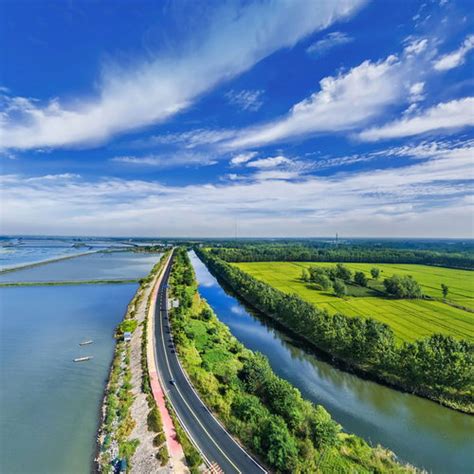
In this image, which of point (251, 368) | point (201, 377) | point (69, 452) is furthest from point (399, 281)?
point (69, 452)

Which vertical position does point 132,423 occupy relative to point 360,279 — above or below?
below

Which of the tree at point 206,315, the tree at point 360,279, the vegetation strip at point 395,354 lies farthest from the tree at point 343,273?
the tree at point 206,315

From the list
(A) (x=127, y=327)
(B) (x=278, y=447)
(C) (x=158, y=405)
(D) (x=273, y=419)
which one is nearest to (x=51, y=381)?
(A) (x=127, y=327)

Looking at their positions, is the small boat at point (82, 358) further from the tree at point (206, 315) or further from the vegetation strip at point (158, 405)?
the tree at point (206, 315)

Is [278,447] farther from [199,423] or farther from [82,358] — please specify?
[82,358]

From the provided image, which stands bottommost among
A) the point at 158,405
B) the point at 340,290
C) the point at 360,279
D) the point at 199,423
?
the point at 199,423

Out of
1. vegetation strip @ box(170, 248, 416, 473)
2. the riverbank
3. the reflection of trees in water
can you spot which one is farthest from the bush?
the reflection of trees in water

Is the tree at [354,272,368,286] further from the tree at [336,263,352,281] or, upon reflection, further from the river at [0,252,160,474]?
the river at [0,252,160,474]

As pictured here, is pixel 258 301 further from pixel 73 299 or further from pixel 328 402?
pixel 73 299
